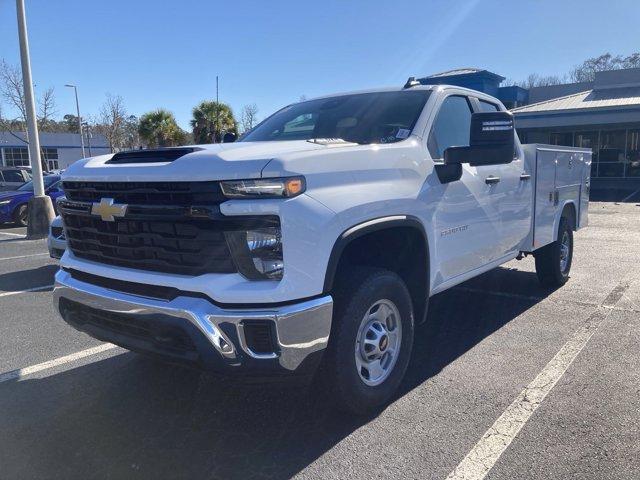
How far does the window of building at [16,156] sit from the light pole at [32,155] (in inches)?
1894

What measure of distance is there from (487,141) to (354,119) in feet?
3.47

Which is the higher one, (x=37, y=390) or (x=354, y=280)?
(x=354, y=280)

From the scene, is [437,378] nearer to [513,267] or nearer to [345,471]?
[345,471]

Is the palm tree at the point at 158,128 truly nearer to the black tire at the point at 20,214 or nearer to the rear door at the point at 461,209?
the black tire at the point at 20,214

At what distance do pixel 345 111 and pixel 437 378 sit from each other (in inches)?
86.0

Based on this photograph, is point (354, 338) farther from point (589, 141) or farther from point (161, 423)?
point (589, 141)

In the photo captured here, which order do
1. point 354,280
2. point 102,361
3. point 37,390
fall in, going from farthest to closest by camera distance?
point 102,361 → point 37,390 → point 354,280

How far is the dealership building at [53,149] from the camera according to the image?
178 feet

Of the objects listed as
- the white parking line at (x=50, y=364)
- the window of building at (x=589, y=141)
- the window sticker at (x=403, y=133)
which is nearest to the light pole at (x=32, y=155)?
the white parking line at (x=50, y=364)

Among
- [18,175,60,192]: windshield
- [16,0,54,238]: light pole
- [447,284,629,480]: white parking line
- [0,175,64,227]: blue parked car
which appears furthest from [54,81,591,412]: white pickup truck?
[18,175,60,192]: windshield

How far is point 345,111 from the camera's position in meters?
4.39

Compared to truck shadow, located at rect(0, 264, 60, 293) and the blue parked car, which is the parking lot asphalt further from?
the blue parked car

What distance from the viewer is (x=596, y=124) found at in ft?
83.4

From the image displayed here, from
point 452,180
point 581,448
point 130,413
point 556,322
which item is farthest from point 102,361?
point 556,322
